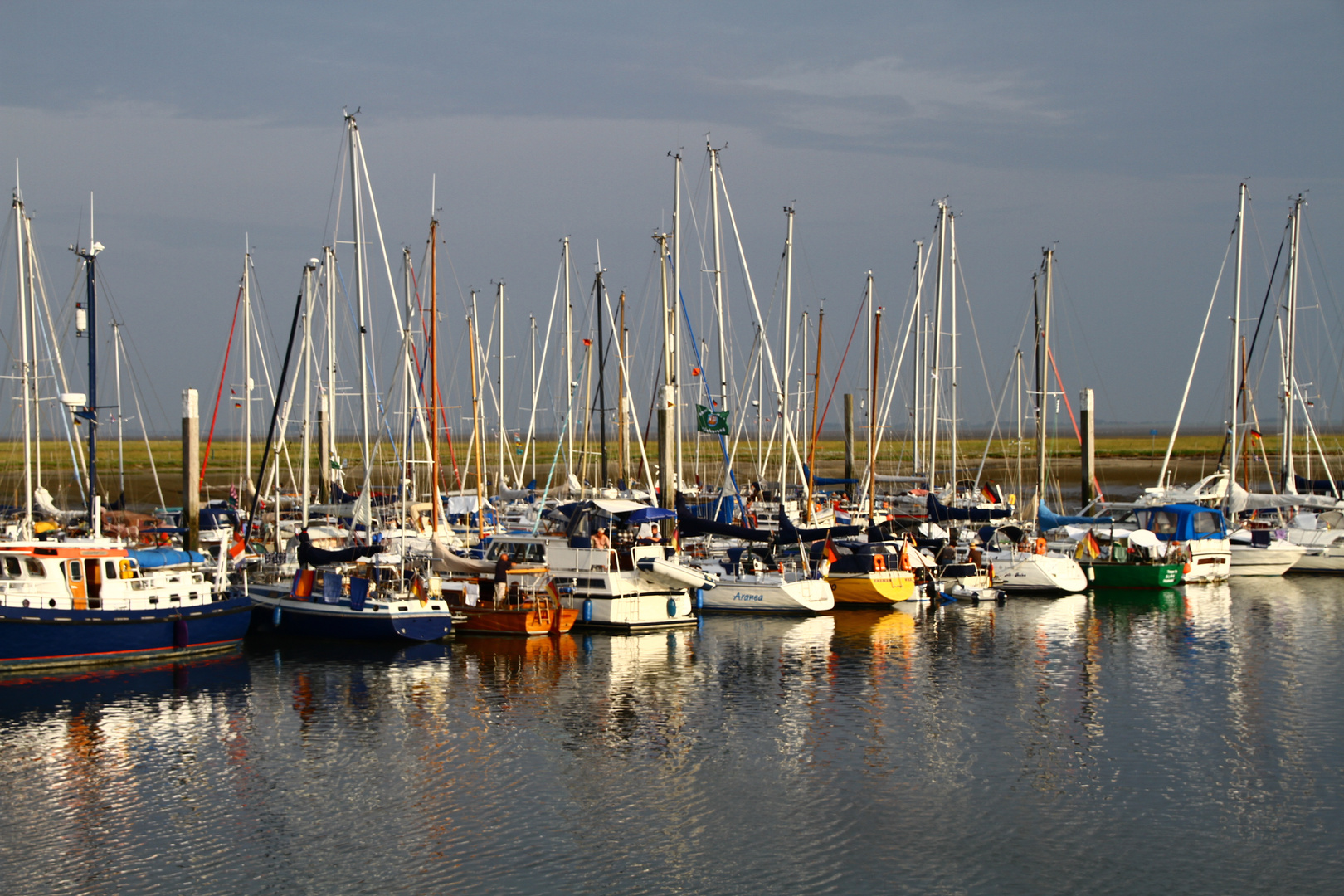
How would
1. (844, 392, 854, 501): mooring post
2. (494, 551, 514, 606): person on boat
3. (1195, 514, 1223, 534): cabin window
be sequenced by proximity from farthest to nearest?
(844, 392, 854, 501): mooring post < (1195, 514, 1223, 534): cabin window < (494, 551, 514, 606): person on boat

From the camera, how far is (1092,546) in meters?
49.7

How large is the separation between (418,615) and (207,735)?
363 inches

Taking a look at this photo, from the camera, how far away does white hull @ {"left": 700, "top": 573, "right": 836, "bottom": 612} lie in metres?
40.4

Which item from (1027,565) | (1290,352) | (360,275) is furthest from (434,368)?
(1290,352)

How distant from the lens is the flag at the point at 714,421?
157 feet

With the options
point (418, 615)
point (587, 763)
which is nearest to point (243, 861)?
point (587, 763)

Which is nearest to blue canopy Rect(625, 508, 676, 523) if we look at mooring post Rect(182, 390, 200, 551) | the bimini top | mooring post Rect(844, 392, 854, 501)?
mooring post Rect(182, 390, 200, 551)

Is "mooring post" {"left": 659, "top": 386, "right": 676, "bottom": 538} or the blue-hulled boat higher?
"mooring post" {"left": 659, "top": 386, "right": 676, "bottom": 538}

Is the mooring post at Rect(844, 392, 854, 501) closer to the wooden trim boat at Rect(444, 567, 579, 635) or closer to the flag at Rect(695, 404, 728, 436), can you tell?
the flag at Rect(695, 404, 728, 436)

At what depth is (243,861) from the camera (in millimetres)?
18922

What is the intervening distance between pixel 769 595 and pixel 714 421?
31.7ft

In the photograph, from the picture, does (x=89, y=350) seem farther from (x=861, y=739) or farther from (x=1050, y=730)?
(x=1050, y=730)

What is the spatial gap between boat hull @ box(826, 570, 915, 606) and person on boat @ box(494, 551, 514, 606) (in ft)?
37.7

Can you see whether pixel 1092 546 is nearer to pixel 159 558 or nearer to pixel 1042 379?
pixel 1042 379
